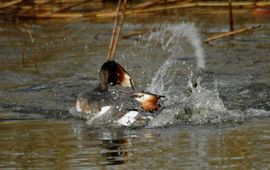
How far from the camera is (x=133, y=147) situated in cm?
688

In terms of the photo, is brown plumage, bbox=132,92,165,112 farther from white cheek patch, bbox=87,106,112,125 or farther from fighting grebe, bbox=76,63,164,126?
white cheek patch, bbox=87,106,112,125

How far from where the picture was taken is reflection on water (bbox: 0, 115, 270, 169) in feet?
20.4

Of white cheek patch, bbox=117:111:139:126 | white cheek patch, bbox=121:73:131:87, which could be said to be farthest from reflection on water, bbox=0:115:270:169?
white cheek patch, bbox=121:73:131:87

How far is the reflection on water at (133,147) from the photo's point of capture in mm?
6215

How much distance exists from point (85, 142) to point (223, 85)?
3522mm

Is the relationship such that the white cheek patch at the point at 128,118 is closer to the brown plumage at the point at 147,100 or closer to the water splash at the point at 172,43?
the brown plumage at the point at 147,100

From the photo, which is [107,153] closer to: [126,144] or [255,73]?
[126,144]

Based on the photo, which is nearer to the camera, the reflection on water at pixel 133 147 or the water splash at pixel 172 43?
the reflection on water at pixel 133 147

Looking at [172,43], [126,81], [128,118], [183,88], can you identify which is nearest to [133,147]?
[128,118]

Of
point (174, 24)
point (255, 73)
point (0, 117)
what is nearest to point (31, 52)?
point (174, 24)

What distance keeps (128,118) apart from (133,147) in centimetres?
108

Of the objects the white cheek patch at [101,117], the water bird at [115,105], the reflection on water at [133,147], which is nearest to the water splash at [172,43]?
the water bird at [115,105]

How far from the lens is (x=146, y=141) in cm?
714

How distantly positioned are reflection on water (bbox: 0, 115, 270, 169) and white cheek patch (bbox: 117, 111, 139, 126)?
154 mm
